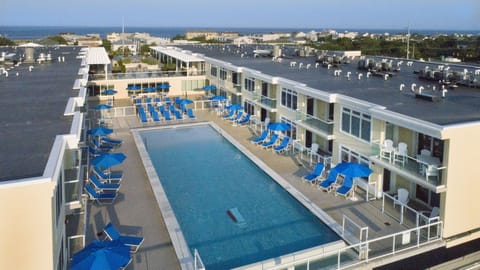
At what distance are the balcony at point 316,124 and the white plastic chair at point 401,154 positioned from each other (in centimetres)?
402

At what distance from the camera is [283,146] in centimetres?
2189

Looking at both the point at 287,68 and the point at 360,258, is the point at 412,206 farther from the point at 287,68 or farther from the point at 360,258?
the point at 287,68

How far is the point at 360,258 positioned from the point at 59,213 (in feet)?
26.8

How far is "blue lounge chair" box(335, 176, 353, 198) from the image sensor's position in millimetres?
16219

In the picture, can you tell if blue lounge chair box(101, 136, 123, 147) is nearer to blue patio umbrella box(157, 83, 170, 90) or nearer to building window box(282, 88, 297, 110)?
building window box(282, 88, 297, 110)

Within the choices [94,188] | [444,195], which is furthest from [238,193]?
[444,195]

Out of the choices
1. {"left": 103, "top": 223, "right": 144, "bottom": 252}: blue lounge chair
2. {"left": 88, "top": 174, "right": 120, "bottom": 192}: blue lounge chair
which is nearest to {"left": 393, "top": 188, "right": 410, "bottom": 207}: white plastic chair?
{"left": 103, "top": 223, "right": 144, "bottom": 252}: blue lounge chair

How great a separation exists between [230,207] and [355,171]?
185 inches

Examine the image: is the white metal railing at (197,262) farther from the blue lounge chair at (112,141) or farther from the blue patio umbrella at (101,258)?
the blue lounge chair at (112,141)

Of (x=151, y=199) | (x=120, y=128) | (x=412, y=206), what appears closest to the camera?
(x=412, y=206)

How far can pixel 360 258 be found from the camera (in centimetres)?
1203

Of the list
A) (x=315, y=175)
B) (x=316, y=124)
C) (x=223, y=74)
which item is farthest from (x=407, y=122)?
(x=223, y=74)

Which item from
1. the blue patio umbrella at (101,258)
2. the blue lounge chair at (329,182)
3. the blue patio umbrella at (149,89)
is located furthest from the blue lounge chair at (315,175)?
the blue patio umbrella at (149,89)

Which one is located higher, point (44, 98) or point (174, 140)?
point (44, 98)
